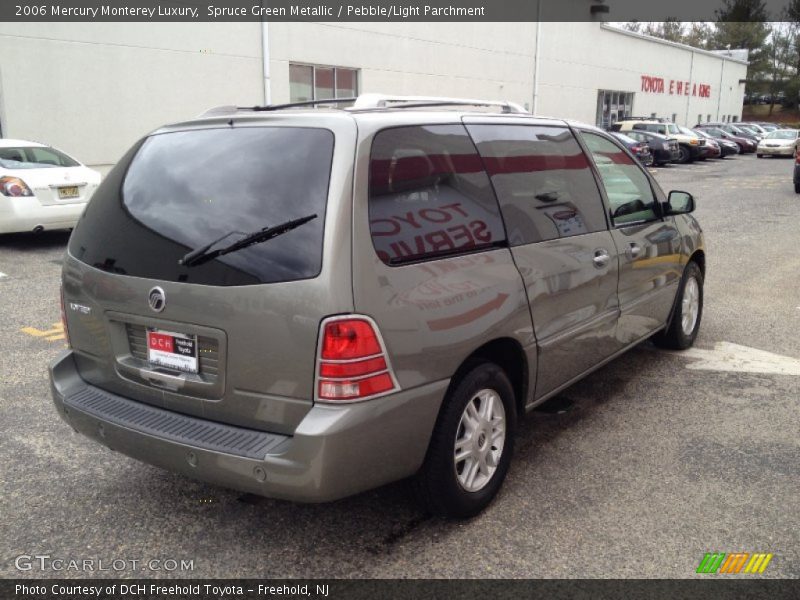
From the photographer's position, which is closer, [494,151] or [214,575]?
[214,575]

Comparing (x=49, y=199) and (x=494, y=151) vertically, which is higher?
(x=494, y=151)

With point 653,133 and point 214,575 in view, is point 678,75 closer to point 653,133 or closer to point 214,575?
point 653,133

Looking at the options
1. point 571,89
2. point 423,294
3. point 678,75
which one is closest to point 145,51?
point 423,294

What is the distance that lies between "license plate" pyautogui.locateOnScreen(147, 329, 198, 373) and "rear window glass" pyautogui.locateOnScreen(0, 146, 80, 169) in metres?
8.07

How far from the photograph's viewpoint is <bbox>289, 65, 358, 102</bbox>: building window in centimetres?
2130

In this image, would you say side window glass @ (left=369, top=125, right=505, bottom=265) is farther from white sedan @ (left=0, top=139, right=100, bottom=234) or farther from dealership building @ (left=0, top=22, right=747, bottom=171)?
dealership building @ (left=0, top=22, right=747, bottom=171)

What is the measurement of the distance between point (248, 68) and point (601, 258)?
1737 cm

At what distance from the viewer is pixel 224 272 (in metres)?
2.73

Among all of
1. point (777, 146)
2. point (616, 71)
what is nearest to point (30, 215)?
point (777, 146)

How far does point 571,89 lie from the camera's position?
3519 cm

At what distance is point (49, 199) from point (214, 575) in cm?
816

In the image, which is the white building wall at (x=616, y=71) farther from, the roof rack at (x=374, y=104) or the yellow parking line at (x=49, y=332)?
the roof rack at (x=374, y=104)

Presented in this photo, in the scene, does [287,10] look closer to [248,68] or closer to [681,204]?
[248,68]

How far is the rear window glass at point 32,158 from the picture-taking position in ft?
32.4
